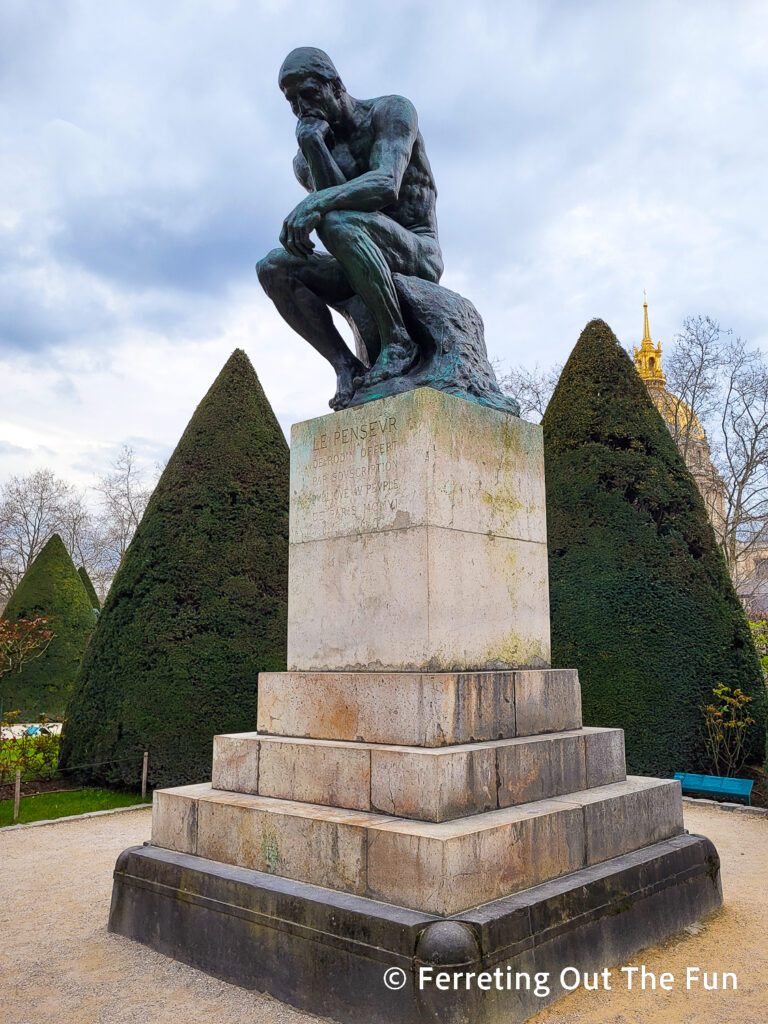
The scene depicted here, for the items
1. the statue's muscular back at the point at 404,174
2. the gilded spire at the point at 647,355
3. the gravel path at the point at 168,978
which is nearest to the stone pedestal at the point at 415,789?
the gravel path at the point at 168,978

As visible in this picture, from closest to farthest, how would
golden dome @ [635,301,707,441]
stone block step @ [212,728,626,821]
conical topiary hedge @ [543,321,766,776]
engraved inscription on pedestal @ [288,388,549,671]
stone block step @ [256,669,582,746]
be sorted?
stone block step @ [212,728,626,821]
stone block step @ [256,669,582,746]
engraved inscription on pedestal @ [288,388,549,671]
conical topiary hedge @ [543,321,766,776]
golden dome @ [635,301,707,441]

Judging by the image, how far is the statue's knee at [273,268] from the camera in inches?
213

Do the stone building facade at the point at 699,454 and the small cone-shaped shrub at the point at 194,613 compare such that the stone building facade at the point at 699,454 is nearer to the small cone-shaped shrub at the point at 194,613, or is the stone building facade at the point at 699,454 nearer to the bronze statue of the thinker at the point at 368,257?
the small cone-shaped shrub at the point at 194,613

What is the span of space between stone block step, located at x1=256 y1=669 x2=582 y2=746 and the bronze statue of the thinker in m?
1.76

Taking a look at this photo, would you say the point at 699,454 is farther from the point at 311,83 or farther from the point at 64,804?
the point at 311,83

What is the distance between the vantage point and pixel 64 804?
9.58 meters

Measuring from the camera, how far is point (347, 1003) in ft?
10.8

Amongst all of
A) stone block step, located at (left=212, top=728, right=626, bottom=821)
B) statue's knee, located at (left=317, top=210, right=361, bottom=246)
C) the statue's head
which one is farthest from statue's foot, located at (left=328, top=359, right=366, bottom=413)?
stone block step, located at (left=212, top=728, right=626, bottom=821)

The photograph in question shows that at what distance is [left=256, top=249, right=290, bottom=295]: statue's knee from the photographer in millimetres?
5410

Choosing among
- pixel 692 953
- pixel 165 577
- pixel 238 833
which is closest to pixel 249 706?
pixel 165 577

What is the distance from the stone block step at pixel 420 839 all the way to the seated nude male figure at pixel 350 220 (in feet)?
8.53

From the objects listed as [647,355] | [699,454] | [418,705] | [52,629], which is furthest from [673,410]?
[418,705]

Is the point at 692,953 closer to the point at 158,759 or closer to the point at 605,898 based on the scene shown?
the point at 605,898

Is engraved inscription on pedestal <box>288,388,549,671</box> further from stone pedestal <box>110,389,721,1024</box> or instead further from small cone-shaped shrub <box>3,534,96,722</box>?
small cone-shaped shrub <box>3,534,96,722</box>
